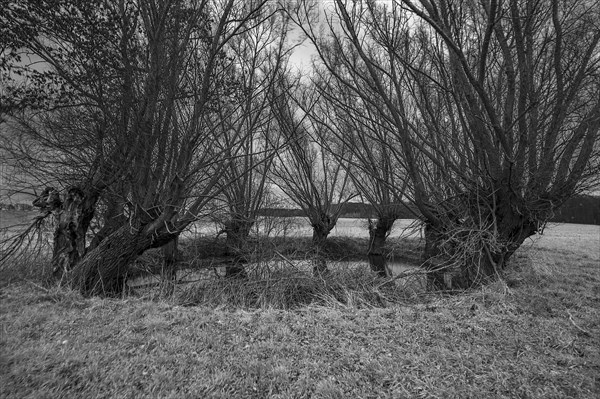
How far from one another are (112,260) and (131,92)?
291 cm

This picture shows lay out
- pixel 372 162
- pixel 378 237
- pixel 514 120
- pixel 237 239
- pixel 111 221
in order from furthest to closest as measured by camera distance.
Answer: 1. pixel 378 237
2. pixel 237 239
3. pixel 372 162
4. pixel 111 221
5. pixel 514 120

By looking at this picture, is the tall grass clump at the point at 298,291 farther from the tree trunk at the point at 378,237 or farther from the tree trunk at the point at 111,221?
the tree trunk at the point at 378,237

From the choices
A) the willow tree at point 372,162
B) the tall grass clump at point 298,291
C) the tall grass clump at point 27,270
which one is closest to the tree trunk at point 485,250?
the tall grass clump at point 298,291

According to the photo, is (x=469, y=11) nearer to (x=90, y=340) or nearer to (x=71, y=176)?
(x=90, y=340)

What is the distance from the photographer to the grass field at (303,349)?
2.47m

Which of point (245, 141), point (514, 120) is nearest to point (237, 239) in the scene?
point (245, 141)

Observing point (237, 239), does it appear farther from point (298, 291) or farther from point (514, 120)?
point (514, 120)

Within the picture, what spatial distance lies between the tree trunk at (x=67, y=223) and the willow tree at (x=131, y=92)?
0.02m

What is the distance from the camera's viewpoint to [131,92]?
5809mm

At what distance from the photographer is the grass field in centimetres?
247

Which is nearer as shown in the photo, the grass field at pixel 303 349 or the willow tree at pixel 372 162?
the grass field at pixel 303 349

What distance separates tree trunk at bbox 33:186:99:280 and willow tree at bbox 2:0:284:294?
0.02 metres

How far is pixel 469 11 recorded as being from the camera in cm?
552

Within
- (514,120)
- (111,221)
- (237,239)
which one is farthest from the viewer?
(237,239)
